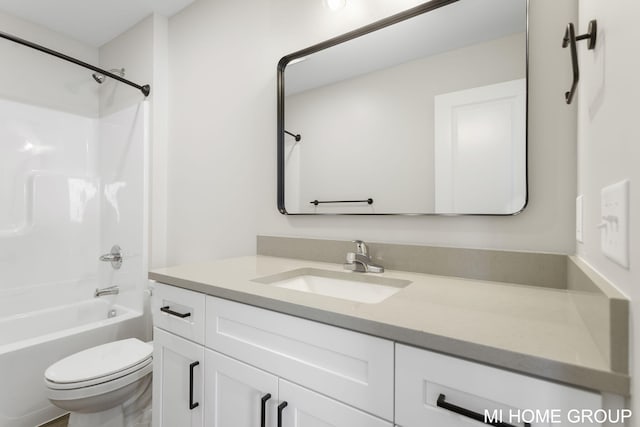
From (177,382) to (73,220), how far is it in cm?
203

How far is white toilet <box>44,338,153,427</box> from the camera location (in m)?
1.32

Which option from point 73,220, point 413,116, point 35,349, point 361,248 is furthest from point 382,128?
point 73,220

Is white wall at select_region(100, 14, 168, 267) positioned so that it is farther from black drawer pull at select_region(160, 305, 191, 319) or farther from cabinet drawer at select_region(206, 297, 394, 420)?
cabinet drawer at select_region(206, 297, 394, 420)

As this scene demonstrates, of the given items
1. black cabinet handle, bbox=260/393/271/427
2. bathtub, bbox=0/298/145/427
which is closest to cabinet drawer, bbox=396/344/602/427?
black cabinet handle, bbox=260/393/271/427

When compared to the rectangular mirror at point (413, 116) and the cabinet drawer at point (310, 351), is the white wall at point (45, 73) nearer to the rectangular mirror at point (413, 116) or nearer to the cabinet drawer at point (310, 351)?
the rectangular mirror at point (413, 116)

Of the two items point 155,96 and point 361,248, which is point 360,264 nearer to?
point 361,248

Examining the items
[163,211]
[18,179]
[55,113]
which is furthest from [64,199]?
[163,211]

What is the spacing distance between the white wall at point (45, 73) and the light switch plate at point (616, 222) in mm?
3210

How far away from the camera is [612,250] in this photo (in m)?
0.50

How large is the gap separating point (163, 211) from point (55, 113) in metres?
1.21

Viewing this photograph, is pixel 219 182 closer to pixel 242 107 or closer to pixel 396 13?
pixel 242 107

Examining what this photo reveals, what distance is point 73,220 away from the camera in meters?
2.43

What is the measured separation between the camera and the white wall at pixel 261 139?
966 mm

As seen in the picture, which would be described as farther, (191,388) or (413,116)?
(413,116)
